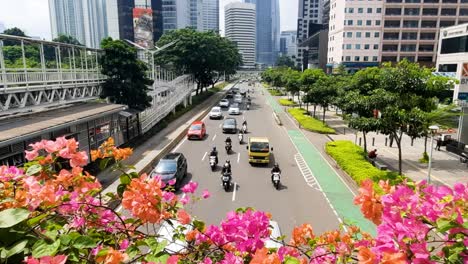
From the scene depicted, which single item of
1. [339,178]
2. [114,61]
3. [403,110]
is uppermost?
[114,61]

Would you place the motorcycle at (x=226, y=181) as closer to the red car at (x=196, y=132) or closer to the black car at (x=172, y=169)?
the black car at (x=172, y=169)

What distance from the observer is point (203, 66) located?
154ft

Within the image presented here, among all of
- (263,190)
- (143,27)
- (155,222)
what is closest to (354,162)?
(263,190)

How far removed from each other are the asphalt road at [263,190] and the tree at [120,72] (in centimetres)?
493

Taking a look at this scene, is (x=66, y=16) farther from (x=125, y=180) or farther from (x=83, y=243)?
(x=83, y=243)

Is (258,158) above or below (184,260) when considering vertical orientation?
below

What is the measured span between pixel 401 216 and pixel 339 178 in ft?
47.0

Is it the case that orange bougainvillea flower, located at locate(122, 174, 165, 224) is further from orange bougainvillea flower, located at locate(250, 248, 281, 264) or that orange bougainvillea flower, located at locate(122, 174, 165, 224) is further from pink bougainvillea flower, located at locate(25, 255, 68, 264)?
orange bougainvillea flower, located at locate(250, 248, 281, 264)

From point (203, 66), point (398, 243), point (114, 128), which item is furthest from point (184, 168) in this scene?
point (203, 66)

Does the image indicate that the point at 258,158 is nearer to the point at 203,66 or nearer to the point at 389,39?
the point at 203,66

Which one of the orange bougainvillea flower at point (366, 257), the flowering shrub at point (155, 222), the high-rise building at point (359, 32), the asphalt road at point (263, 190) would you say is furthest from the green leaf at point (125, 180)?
the high-rise building at point (359, 32)

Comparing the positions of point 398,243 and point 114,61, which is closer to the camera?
point 398,243

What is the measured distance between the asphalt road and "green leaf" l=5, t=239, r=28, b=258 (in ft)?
28.2

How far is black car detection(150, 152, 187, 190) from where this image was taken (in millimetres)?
14293
